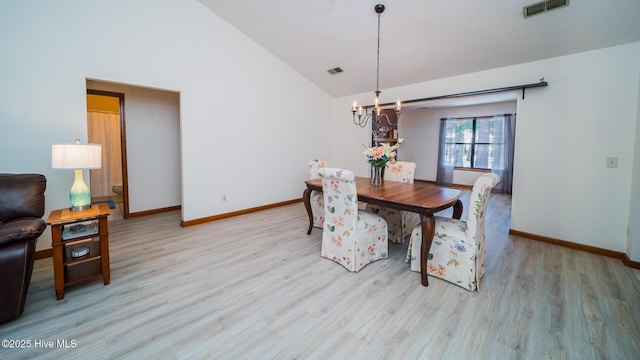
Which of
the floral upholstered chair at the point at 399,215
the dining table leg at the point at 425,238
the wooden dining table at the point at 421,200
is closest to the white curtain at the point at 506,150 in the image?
the floral upholstered chair at the point at 399,215

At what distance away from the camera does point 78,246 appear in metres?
2.31

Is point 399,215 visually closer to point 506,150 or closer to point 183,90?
point 183,90

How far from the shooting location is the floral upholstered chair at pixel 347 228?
2.55 meters

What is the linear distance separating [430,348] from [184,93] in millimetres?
4152

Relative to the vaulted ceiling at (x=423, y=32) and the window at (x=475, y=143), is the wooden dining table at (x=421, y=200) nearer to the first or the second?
the vaulted ceiling at (x=423, y=32)

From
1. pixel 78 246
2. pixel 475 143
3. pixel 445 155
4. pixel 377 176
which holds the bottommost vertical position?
pixel 78 246

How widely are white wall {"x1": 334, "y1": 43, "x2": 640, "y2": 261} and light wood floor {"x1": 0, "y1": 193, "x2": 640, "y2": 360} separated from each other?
47 centimetres

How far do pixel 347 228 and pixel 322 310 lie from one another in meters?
0.85

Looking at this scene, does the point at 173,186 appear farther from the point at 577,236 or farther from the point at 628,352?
the point at 577,236

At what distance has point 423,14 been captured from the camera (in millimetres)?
3121

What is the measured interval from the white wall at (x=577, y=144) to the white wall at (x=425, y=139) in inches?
162

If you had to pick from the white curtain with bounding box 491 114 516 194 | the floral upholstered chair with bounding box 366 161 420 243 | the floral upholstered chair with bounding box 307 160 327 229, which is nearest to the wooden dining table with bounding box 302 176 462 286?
the floral upholstered chair with bounding box 366 161 420 243

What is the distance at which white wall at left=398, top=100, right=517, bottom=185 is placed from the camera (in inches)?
304

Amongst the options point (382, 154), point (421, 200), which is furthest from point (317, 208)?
point (421, 200)
